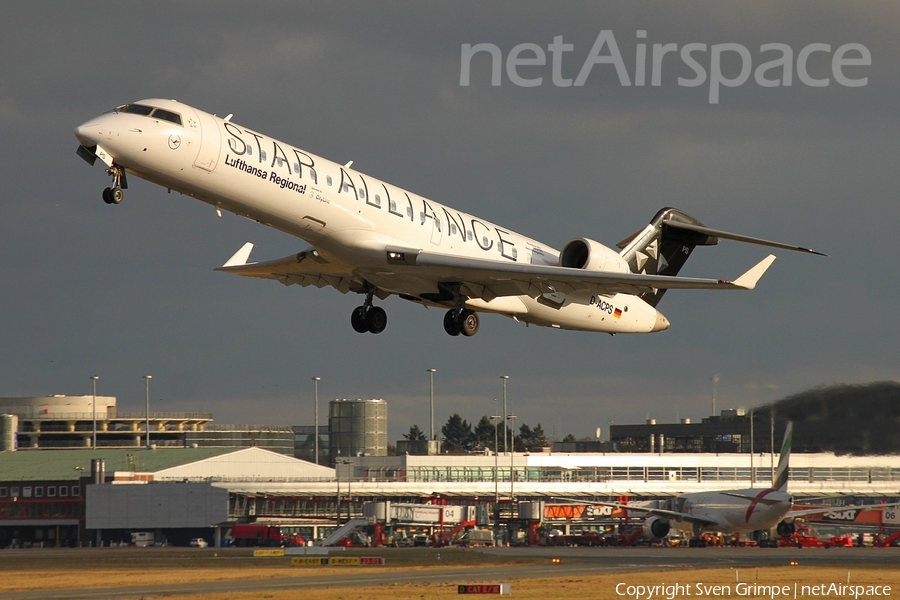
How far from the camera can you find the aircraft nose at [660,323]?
4094 cm

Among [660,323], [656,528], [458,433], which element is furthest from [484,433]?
[660,323]

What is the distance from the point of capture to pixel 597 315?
38.5 metres

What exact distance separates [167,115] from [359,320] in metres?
9.86

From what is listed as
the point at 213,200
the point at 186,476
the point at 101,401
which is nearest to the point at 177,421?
the point at 101,401

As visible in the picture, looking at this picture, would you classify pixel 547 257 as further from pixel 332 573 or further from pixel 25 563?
pixel 25 563

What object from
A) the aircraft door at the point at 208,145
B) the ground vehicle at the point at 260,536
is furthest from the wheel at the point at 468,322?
→ the ground vehicle at the point at 260,536

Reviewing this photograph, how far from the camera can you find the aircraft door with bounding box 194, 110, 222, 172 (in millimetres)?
28500

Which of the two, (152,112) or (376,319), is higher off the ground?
(152,112)

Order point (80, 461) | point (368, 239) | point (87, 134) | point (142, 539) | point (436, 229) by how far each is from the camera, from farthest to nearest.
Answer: point (80, 461), point (142, 539), point (436, 229), point (368, 239), point (87, 134)

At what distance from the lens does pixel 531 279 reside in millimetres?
33000

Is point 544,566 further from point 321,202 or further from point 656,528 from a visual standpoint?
point 321,202

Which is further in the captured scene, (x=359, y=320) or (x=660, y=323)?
(x=660, y=323)

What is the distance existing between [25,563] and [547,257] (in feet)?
96.0

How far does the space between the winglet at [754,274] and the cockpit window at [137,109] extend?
16.3m
